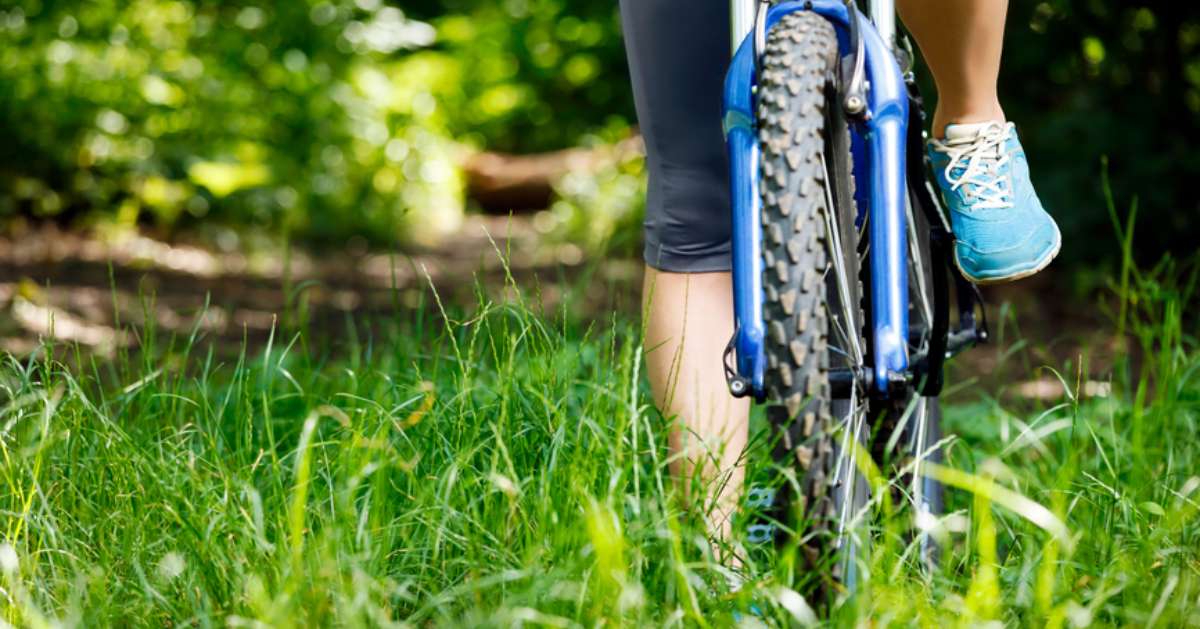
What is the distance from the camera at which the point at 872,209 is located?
1.53m

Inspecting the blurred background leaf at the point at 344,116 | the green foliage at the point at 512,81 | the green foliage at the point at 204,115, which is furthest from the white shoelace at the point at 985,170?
the green foliage at the point at 512,81

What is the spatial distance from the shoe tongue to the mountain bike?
8 centimetres

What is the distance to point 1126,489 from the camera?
176cm

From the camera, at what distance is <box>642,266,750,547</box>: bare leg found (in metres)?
1.81

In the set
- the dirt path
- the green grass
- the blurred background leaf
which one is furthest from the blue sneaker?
the blurred background leaf

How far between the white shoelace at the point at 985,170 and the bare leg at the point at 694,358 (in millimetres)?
356

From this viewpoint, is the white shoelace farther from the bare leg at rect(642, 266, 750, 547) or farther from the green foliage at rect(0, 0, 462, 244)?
the green foliage at rect(0, 0, 462, 244)

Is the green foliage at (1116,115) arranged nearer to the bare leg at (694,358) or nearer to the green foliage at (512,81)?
the bare leg at (694,358)

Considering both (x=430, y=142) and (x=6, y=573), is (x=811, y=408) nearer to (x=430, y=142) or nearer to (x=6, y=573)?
(x=6, y=573)

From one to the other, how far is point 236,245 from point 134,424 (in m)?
4.39

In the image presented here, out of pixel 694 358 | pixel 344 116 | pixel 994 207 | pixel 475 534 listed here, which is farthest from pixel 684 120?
pixel 344 116

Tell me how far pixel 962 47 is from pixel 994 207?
22cm

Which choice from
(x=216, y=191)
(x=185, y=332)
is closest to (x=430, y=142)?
(x=216, y=191)

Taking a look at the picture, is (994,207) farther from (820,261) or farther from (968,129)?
(820,261)
